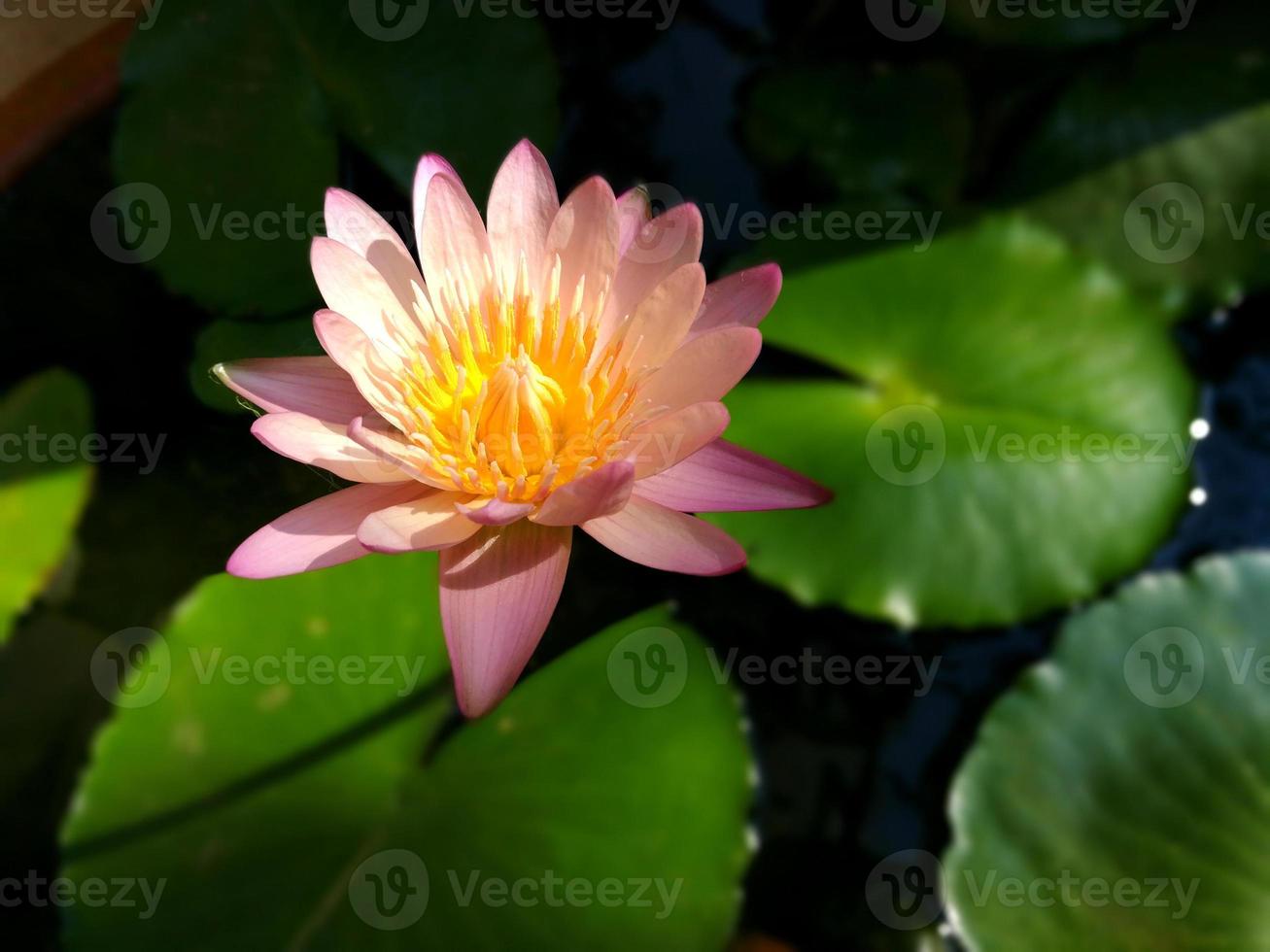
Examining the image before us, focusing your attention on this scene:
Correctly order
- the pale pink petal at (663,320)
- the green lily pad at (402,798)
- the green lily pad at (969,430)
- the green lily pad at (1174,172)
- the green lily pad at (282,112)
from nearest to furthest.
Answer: the pale pink petal at (663,320), the green lily pad at (402,798), the green lily pad at (969,430), the green lily pad at (282,112), the green lily pad at (1174,172)

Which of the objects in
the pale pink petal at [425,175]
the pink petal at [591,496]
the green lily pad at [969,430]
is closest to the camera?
the pink petal at [591,496]

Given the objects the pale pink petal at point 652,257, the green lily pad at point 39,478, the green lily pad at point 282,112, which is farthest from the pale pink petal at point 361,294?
the green lily pad at point 39,478

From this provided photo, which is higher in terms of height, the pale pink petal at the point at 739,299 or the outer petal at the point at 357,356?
the pale pink petal at the point at 739,299

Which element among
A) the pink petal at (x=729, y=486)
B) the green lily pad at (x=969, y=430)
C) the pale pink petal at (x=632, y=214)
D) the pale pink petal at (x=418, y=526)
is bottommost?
the green lily pad at (x=969, y=430)

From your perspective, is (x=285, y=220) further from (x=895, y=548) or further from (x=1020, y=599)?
(x=1020, y=599)

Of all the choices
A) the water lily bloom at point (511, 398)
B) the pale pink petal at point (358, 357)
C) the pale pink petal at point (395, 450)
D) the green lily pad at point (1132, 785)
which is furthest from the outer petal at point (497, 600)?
the green lily pad at point (1132, 785)

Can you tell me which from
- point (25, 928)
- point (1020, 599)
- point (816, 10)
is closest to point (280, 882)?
point (25, 928)

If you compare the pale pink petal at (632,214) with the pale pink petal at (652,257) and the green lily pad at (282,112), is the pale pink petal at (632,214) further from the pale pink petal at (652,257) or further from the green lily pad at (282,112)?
the green lily pad at (282,112)

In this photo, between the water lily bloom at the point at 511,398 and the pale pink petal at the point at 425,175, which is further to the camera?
the pale pink petal at the point at 425,175
